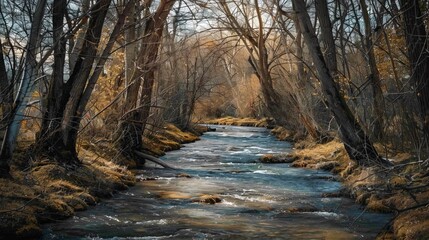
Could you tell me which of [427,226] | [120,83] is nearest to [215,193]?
[427,226]

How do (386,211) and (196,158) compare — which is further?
(196,158)

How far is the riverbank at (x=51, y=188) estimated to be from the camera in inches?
247

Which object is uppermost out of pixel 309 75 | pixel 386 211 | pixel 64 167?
pixel 309 75

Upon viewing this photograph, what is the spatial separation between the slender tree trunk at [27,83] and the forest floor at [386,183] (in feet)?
14.7

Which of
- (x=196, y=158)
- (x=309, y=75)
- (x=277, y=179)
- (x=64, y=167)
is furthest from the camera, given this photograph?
(x=309, y=75)

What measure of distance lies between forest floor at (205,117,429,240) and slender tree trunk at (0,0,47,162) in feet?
14.7

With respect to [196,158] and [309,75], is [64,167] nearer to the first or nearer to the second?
[196,158]

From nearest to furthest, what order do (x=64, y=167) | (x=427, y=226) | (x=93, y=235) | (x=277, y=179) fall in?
(x=427, y=226) → (x=93, y=235) → (x=64, y=167) → (x=277, y=179)

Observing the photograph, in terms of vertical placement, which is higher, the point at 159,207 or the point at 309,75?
the point at 309,75

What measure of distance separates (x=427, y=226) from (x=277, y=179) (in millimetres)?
6268

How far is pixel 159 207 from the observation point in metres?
8.38

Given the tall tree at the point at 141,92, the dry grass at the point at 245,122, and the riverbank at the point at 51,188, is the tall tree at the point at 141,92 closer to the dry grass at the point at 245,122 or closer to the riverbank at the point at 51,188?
the riverbank at the point at 51,188

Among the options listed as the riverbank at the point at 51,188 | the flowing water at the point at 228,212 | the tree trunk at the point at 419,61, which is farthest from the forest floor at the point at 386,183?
the riverbank at the point at 51,188

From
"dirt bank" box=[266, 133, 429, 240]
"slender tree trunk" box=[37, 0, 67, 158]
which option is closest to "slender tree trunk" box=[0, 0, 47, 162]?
"slender tree trunk" box=[37, 0, 67, 158]
